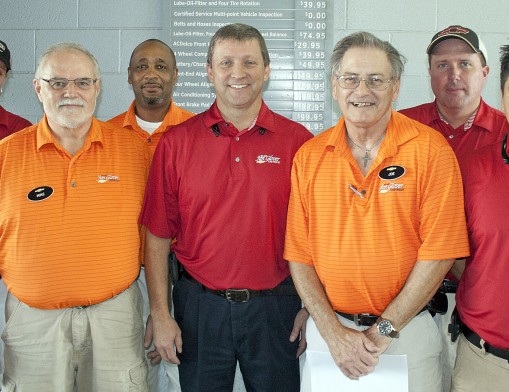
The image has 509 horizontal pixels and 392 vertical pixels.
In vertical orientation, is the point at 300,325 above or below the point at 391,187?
below

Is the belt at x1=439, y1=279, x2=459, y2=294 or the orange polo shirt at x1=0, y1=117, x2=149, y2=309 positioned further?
the belt at x1=439, y1=279, x2=459, y2=294

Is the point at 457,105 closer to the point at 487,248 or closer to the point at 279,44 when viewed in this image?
the point at 487,248

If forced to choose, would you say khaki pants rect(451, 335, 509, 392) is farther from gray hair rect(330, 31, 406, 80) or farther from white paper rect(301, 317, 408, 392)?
gray hair rect(330, 31, 406, 80)

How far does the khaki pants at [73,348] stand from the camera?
1.84m

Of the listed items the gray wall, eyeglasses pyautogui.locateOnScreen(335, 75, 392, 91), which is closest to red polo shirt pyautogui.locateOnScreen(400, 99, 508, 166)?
eyeglasses pyautogui.locateOnScreen(335, 75, 392, 91)

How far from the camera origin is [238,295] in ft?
6.23

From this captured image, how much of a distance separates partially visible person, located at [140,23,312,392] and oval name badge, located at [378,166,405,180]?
37cm

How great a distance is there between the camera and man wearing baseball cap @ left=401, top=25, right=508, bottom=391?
6.93 feet

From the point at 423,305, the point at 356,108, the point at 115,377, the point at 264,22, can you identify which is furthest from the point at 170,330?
the point at 264,22

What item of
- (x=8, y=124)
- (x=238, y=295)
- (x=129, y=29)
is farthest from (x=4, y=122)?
(x=238, y=295)

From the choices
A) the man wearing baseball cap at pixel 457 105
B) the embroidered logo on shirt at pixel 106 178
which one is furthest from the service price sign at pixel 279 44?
the embroidered logo on shirt at pixel 106 178

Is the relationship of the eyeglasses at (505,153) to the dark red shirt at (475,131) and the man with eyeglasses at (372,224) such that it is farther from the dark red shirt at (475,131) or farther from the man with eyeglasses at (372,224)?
the dark red shirt at (475,131)

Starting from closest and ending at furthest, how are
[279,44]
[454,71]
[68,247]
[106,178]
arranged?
[68,247] → [106,178] → [454,71] → [279,44]

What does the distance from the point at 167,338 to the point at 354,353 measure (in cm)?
69
